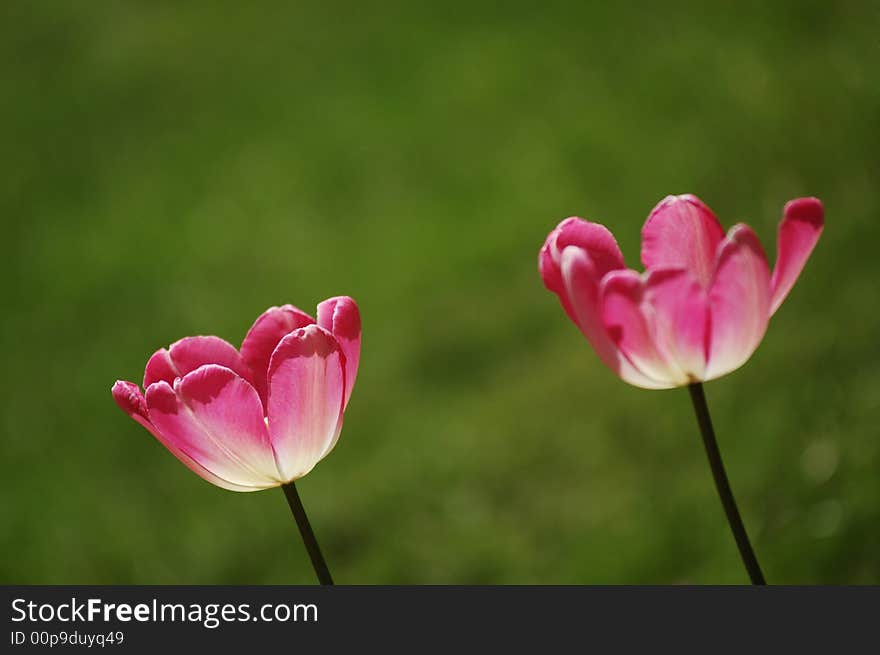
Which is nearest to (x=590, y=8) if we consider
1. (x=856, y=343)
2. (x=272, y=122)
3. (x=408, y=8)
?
(x=408, y=8)

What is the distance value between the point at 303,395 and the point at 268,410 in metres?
0.01

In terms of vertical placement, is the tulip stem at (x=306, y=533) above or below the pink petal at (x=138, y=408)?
below

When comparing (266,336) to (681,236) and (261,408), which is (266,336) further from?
(681,236)

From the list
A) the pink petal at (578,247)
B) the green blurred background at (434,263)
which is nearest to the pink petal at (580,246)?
the pink petal at (578,247)

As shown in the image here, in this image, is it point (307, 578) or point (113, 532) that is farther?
point (113, 532)

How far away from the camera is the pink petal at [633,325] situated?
0.35 meters

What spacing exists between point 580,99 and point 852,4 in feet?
1.64

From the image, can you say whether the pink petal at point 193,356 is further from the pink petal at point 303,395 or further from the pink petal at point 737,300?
the pink petal at point 737,300

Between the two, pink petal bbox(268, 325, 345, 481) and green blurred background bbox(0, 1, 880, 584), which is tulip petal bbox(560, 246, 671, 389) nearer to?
pink petal bbox(268, 325, 345, 481)

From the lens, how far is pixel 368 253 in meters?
1.95

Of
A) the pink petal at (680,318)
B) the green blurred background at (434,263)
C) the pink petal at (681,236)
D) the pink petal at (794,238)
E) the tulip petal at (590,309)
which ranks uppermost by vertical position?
the green blurred background at (434,263)

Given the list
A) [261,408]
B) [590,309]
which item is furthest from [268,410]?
[590,309]

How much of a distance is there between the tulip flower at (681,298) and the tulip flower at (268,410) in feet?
0.27

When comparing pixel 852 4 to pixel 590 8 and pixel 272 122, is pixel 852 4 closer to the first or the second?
pixel 590 8
